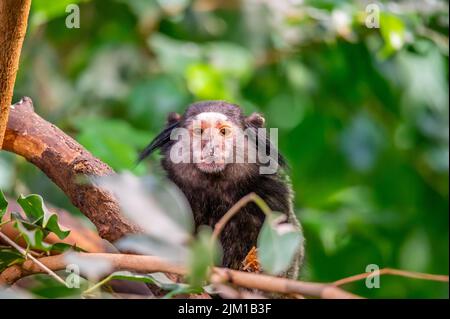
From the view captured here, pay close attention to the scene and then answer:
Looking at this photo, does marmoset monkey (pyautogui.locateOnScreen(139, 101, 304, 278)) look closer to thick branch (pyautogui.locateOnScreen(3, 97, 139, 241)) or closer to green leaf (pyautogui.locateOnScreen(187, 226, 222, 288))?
thick branch (pyautogui.locateOnScreen(3, 97, 139, 241))

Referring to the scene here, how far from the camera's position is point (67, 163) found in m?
2.01

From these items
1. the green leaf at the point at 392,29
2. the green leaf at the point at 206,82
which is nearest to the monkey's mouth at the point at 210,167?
the green leaf at the point at 392,29

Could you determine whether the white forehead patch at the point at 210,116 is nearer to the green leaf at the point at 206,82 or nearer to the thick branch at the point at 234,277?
the thick branch at the point at 234,277

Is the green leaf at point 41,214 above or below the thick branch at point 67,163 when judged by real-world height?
below

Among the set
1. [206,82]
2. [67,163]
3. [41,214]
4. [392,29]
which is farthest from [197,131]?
[206,82]

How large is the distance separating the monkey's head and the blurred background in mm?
958

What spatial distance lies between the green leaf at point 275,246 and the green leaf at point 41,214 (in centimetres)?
57

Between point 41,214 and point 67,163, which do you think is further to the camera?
point 67,163

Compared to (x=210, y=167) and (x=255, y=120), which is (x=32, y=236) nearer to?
(x=210, y=167)

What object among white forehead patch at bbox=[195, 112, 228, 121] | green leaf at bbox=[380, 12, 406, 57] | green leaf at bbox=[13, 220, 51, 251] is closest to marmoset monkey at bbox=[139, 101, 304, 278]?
white forehead patch at bbox=[195, 112, 228, 121]

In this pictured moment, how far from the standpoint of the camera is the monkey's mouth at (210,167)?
259cm

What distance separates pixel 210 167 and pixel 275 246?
1.36 m

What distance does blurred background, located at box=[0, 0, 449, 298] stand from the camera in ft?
12.9

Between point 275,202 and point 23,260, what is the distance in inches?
40.8
